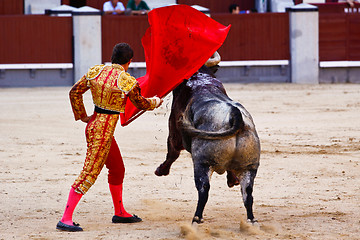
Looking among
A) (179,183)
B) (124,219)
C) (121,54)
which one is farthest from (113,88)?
(179,183)

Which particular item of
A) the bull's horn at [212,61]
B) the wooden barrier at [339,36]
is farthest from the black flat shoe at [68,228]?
the wooden barrier at [339,36]

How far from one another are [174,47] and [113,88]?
50cm

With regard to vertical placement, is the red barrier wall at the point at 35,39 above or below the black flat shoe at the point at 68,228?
above

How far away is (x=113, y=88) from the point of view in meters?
3.61

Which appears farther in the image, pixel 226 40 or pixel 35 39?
pixel 226 40

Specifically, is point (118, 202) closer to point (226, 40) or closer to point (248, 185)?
point (248, 185)

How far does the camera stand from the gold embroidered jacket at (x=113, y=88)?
11.9ft

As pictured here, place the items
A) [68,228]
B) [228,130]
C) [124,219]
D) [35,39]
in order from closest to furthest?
[228,130] → [68,228] → [124,219] → [35,39]

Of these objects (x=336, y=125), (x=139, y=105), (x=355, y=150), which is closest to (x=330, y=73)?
(x=336, y=125)

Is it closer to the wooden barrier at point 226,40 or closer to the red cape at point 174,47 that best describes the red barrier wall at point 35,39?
the wooden barrier at point 226,40

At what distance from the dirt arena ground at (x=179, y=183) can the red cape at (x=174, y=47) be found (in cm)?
19

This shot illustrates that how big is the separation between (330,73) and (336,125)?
5.59 metres

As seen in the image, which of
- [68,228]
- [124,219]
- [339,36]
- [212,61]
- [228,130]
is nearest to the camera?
[228,130]

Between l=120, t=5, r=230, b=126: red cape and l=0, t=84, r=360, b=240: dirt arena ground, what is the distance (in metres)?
0.19
